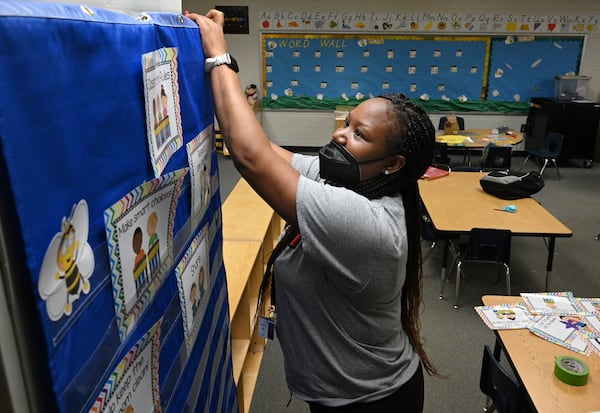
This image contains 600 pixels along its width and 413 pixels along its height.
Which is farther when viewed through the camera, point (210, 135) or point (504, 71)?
point (504, 71)

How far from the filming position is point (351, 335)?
1329 millimetres

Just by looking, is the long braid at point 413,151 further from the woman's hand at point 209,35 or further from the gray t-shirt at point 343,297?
the woman's hand at point 209,35

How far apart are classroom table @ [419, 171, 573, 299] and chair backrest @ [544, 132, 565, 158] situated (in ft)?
10.3

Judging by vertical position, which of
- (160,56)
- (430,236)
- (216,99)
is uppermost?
(160,56)

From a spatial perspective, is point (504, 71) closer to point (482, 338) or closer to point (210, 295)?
point (482, 338)

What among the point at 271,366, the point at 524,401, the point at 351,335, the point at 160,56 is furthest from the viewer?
the point at 271,366

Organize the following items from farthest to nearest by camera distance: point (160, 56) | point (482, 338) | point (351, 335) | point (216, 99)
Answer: point (482, 338), point (351, 335), point (216, 99), point (160, 56)

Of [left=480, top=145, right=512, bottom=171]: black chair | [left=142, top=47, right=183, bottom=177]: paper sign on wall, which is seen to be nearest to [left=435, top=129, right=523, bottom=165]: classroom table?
[left=480, top=145, right=512, bottom=171]: black chair

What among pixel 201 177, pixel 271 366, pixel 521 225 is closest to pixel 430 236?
pixel 521 225

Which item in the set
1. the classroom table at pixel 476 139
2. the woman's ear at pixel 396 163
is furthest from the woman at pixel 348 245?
the classroom table at pixel 476 139

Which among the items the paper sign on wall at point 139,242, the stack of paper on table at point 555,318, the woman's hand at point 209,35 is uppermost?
the woman's hand at point 209,35

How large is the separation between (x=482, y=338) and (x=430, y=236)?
3.64 feet

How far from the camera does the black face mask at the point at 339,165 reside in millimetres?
1244

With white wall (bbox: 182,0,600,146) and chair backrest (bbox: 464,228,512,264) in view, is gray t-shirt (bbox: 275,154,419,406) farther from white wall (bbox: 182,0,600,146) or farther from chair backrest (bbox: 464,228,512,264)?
white wall (bbox: 182,0,600,146)
